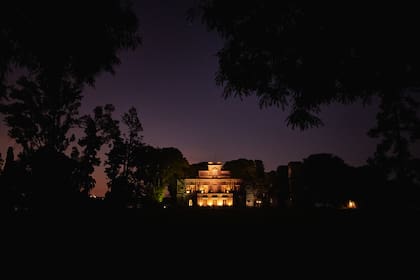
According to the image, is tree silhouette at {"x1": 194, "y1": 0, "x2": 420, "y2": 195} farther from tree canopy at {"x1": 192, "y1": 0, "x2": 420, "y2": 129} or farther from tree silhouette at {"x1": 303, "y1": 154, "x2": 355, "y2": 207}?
tree silhouette at {"x1": 303, "y1": 154, "x2": 355, "y2": 207}

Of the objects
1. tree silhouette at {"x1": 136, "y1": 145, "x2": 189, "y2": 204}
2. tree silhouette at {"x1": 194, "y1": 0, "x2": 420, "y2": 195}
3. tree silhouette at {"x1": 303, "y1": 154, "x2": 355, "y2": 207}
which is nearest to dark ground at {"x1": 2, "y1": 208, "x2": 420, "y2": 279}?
tree silhouette at {"x1": 194, "y1": 0, "x2": 420, "y2": 195}

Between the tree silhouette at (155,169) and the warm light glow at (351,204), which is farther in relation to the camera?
the warm light glow at (351,204)

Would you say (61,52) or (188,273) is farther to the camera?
(61,52)

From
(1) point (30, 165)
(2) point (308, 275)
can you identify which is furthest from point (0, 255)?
(1) point (30, 165)

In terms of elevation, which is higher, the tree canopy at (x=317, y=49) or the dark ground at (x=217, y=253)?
→ the tree canopy at (x=317, y=49)

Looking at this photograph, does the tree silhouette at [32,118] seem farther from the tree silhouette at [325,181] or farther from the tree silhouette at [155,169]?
the tree silhouette at [325,181]

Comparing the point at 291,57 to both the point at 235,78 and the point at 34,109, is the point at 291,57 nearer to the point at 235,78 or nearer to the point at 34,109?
the point at 235,78

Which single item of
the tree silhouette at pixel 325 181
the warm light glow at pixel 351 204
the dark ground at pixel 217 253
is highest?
the tree silhouette at pixel 325 181

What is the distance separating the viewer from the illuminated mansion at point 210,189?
184 ft

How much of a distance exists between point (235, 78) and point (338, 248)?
3.96 metres

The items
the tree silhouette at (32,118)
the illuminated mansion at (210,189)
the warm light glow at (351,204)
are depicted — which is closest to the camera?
the tree silhouette at (32,118)

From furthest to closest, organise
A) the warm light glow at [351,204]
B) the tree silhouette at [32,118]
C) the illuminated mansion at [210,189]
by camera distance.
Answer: the illuminated mansion at [210,189] → the warm light glow at [351,204] → the tree silhouette at [32,118]

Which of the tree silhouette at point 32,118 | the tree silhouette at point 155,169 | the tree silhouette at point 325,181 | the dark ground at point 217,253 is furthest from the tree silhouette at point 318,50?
the tree silhouette at point 325,181

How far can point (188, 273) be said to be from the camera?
356 centimetres
